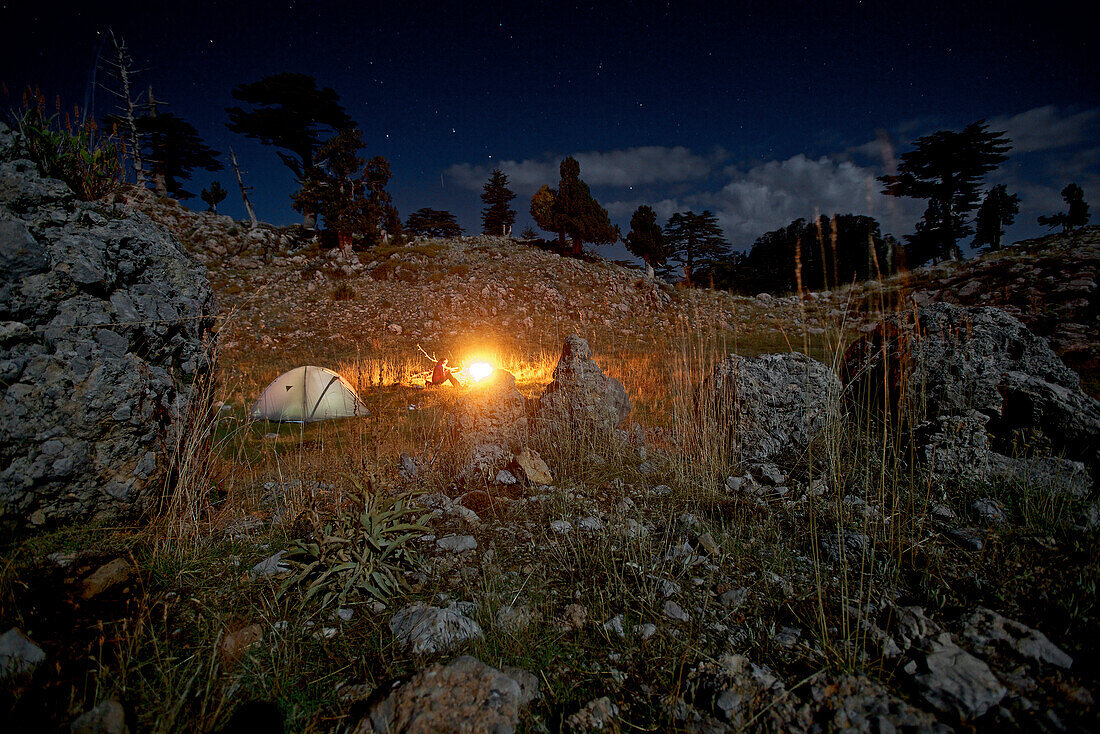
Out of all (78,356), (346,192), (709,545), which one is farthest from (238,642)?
(346,192)

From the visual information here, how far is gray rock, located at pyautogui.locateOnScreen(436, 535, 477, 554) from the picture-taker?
289cm

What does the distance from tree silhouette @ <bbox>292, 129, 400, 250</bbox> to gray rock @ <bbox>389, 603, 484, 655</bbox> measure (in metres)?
26.6

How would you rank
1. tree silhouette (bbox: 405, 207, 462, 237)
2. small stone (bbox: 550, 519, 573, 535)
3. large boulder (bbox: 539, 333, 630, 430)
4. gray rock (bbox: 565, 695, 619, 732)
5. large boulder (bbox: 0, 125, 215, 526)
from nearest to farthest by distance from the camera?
gray rock (bbox: 565, 695, 619, 732)
large boulder (bbox: 0, 125, 215, 526)
small stone (bbox: 550, 519, 573, 535)
large boulder (bbox: 539, 333, 630, 430)
tree silhouette (bbox: 405, 207, 462, 237)

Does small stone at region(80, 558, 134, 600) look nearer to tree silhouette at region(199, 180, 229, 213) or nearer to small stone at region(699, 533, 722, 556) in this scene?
small stone at region(699, 533, 722, 556)

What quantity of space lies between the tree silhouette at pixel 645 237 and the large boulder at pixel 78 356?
36.9m

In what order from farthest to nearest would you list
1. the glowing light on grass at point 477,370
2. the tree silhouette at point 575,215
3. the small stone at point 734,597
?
1. the tree silhouette at point 575,215
2. the glowing light on grass at point 477,370
3. the small stone at point 734,597

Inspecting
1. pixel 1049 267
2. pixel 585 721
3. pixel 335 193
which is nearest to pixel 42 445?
pixel 585 721

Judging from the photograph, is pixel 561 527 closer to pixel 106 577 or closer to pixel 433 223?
pixel 106 577

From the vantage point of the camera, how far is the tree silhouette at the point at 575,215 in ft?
109

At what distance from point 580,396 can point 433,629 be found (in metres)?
3.45

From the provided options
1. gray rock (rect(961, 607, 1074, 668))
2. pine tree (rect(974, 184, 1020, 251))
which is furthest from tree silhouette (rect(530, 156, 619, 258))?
gray rock (rect(961, 607, 1074, 668))

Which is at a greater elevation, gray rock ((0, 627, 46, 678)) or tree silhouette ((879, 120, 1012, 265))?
tree silhouette ((879, 120, 1012, 265))

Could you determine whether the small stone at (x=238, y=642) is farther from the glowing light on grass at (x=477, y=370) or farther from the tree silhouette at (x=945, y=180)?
the tree silhouette at (x=945, y=180)

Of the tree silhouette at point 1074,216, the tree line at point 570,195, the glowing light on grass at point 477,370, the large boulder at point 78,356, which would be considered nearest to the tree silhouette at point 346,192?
the tree line at point 570,195
